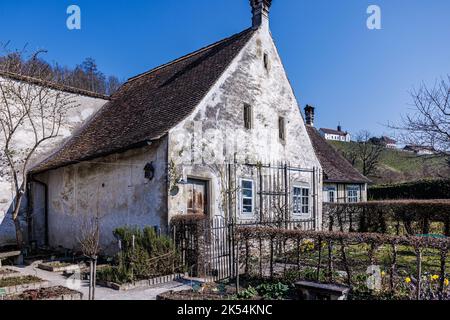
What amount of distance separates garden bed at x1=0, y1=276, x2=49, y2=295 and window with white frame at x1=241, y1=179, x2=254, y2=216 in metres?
6.65

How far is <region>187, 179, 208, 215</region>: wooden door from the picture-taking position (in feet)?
36.9

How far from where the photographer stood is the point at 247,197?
13.1m

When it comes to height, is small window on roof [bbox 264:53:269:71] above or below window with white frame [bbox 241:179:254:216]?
above

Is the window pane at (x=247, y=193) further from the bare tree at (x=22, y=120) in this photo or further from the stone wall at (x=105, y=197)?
the bare tree at (x=22, y=120)

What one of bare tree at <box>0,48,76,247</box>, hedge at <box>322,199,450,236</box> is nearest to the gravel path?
bare tree at <box>0,48,76,247</box>

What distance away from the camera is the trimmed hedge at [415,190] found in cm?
3083

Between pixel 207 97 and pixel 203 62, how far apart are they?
11.5 feet

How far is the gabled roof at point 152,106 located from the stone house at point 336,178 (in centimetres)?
1161

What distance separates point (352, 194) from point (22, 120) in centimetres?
2094

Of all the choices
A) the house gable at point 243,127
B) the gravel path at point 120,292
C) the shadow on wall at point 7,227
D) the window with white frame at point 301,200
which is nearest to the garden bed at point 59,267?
the gravel path at point 120,292

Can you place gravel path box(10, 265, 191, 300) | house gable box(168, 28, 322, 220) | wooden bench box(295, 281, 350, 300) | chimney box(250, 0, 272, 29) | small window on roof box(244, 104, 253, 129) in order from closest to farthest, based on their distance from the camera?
wooden bench box(295, 281, 350, 300), gravel path box(10, 265, 191, 300), house gable box(168, 28, 322, 220), small window on roof box(244, 104, 253, 129), chimney box(250, 0, 272, 29)

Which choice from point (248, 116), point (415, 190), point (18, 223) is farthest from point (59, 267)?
point (415, 190)

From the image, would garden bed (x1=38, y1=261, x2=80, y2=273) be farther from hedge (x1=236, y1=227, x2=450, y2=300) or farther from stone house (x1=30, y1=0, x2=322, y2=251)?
hedge (x1=236, y1=227, x2=450, y2=300)

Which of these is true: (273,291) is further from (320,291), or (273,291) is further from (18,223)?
(18,223)
